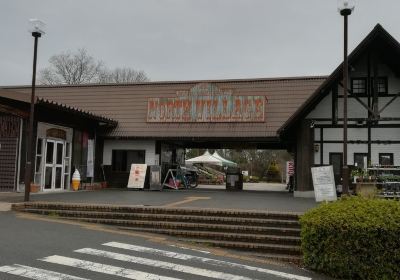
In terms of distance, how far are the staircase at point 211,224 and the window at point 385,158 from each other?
25.9ft

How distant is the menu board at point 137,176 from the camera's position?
20.2 m

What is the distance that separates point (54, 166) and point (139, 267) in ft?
39.8

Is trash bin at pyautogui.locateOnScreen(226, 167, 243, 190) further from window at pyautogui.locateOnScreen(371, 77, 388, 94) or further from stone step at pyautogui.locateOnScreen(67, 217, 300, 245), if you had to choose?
stone step at pyautogui.locateOnScreen(67, 217, 300, 245)

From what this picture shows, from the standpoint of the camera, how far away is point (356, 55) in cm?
1524

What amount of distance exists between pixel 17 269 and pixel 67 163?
13.0 metres

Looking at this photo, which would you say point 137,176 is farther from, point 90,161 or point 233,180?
point 233,180

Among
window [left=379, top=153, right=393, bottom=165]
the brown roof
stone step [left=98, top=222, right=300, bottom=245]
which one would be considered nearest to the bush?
stone step [left=98, top=222, right=300, bottom=245]

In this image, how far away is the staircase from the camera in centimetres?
922

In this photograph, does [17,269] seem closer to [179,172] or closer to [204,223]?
[204,223]

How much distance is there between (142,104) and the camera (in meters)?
22.9

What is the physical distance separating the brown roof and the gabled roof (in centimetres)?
323

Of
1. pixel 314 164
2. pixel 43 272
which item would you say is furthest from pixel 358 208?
pixel 314 164

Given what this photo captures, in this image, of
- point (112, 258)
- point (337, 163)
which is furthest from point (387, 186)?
point (112, 258)

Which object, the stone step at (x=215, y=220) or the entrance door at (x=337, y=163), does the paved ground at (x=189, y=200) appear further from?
the entrance door at (x=337, y=163)
